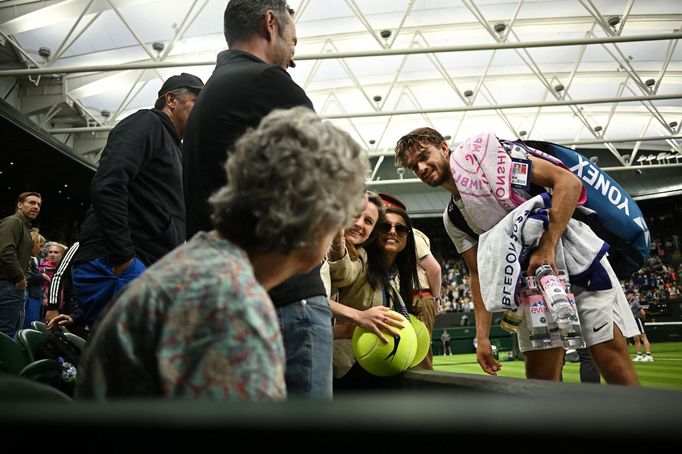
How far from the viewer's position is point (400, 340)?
84.5 inches

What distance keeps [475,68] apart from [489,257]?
49.1 ft

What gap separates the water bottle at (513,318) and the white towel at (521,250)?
81 millimetres

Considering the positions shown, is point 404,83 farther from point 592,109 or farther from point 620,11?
point 592,109

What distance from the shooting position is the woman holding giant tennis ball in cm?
252

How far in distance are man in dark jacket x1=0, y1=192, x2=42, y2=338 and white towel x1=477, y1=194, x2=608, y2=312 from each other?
4661 mm

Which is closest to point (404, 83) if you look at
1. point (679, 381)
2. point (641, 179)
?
point (679, 381)

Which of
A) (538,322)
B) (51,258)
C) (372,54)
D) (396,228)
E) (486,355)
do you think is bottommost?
(486,355)

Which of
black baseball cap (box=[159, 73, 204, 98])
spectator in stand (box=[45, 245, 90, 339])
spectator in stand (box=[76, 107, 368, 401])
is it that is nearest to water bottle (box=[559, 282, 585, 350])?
spectator in stand (box=[76, 107, 368, 401])

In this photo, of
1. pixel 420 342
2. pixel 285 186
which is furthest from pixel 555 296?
pixel 285 186

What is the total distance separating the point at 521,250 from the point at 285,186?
1512 millimetres

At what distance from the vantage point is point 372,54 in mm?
9711

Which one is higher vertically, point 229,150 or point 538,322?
point 229,150

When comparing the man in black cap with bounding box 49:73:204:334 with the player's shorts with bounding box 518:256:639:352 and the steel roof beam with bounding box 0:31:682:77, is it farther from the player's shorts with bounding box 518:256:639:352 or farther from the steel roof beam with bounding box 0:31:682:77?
the steel roof beam with bounding box 0:31:682:77

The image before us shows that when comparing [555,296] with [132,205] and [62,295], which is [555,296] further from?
[62,295]
